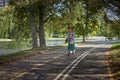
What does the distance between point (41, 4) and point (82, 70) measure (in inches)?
984

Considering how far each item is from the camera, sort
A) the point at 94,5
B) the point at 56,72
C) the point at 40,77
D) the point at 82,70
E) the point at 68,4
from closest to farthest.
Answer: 1. the point at 40,77
2. the point at 56,72
3. the point at 82,70
4. the point at 94,5
5. the point at 68,4

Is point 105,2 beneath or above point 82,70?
above

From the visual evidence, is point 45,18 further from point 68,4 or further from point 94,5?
point 94,5

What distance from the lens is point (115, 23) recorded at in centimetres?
2281

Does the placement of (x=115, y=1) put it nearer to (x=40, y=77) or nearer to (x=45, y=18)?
(x=40, y=77)

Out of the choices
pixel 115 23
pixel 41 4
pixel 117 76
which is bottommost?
pixel 117 76

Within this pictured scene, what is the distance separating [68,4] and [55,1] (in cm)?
355

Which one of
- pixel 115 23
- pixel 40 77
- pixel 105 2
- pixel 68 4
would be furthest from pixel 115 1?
pixel 68 4

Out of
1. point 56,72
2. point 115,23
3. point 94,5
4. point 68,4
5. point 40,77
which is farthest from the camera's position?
point 68,4

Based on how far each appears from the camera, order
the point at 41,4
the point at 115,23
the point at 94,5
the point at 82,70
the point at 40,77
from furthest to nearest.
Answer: the point at 41,4 < the point at 115,23 < the point at 94,5 < the point at 82,70 < the point at 40,77

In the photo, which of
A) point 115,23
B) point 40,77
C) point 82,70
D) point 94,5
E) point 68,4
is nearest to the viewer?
point 40,77

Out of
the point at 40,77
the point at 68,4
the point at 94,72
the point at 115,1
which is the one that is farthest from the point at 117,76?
the point at 68,4

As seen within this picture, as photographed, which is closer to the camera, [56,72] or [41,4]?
[56,72]

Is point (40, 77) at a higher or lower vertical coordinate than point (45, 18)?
lower
